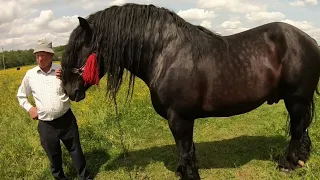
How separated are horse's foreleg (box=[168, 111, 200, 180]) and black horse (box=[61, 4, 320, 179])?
0.01 m

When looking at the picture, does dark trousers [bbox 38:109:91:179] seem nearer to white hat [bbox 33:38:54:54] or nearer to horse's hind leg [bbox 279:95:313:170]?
white hat [bbox 33:38:54:54]

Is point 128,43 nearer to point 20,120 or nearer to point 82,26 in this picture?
point 82,26

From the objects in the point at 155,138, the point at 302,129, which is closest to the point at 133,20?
the point at 302,129

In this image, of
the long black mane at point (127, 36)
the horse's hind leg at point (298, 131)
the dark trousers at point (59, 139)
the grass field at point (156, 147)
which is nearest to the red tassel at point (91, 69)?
the long black mane at point (127, 36)

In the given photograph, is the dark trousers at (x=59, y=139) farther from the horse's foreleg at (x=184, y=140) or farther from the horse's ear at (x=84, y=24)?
the horse's foreleg at (x=184, y=140)

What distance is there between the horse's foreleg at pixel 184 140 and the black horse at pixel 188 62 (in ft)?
0.04

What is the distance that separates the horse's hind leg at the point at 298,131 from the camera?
388cm

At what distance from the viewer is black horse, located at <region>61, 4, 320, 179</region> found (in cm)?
350

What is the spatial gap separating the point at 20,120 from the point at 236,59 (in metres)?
6.25

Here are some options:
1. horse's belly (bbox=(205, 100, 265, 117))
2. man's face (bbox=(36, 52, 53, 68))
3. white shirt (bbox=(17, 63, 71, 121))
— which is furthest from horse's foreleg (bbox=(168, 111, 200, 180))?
man's face (bbox=(36, 52, 53, 68))

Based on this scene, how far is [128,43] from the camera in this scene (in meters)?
3.54

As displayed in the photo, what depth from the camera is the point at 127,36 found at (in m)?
3.50

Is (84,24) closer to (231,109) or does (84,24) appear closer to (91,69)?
(91,69)

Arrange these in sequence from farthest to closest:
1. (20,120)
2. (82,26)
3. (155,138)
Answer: (20,120) → (155,138) → (82,26)
